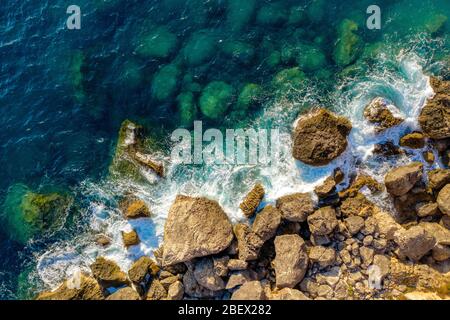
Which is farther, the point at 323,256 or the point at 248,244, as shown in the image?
the point at 248,244

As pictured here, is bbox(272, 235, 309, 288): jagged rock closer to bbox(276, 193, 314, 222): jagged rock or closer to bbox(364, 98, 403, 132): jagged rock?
bbox(276, 193, 314, 222): jagged rock

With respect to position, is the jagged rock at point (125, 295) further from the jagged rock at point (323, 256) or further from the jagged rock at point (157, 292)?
the jagged rock at point (323, 256)

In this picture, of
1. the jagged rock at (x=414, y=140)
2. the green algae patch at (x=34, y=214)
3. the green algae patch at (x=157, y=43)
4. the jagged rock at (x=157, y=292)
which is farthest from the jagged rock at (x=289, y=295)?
the green algae patch at (x=157, y=43)

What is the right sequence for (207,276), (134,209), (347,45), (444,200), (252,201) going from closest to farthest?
(444,200) < (207,276) < (252,201) < (134,209) < (347,45)

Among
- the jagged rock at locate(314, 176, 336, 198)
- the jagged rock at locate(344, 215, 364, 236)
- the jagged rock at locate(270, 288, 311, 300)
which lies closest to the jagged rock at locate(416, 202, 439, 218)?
the jagged rock at locate(344, 215, 364, 236)

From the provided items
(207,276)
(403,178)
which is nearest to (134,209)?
(207,276)

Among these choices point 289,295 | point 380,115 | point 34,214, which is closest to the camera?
point 289,295

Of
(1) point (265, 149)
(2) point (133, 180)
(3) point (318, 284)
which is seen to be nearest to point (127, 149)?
(2) point (133, 180)

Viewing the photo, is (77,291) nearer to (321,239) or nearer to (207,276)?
(207,276)
